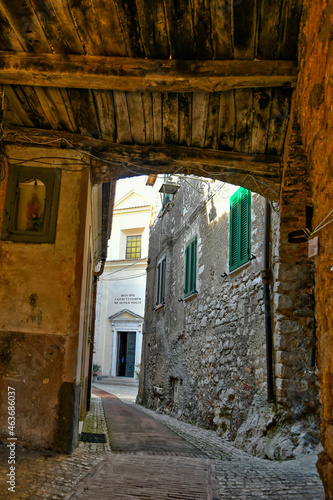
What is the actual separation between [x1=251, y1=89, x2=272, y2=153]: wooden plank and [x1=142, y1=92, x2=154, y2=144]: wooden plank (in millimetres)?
1059

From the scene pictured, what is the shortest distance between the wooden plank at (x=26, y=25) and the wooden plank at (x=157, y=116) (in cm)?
112

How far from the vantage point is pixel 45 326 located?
170 inches

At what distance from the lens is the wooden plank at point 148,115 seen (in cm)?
455

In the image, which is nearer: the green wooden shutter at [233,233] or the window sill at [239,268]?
the window sill at [239,268]

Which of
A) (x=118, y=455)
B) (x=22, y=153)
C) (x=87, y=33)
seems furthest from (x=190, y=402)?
(x=87, y=33)

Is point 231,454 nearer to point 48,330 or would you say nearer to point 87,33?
point 48,330

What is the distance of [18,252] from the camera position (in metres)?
4.48

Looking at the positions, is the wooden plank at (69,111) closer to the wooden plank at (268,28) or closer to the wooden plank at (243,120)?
the wooden plank at (243,120)

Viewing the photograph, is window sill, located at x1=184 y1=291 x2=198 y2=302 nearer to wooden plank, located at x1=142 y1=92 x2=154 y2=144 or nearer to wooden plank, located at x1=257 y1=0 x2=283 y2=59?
wooden plank, located at x1=142 y1=92 x2=154 y2=144

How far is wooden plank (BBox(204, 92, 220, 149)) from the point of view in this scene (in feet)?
14.9

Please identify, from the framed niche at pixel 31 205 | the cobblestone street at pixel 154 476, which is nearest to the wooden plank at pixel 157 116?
the framed niche at pixel 31 205

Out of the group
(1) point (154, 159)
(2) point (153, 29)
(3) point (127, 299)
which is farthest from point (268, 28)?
(3) point (127, 299)

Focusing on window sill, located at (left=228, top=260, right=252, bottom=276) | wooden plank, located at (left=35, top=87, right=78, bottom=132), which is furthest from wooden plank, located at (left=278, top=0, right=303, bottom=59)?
window sill, located at (left=228, top=260, right=252, bottom=276)

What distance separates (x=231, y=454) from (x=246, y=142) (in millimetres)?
3636
